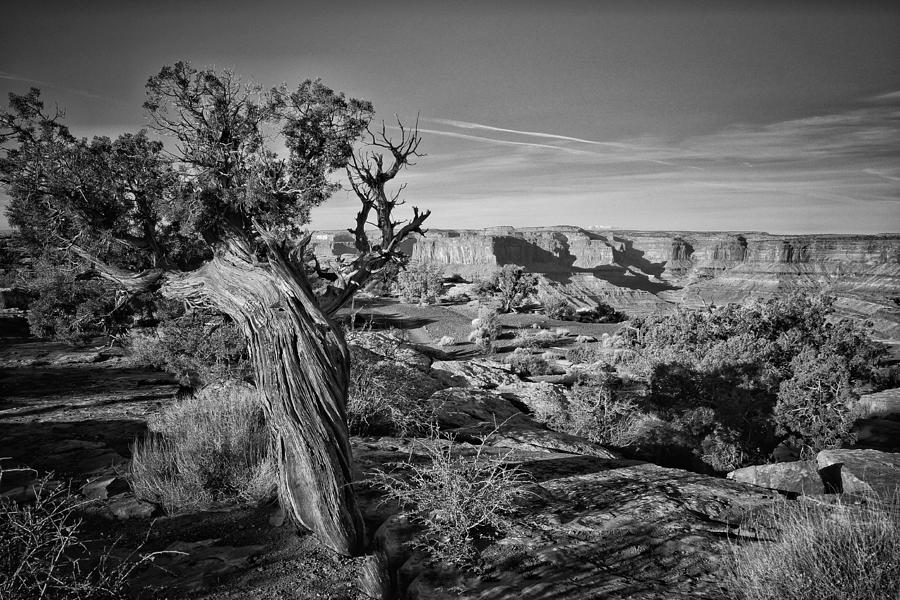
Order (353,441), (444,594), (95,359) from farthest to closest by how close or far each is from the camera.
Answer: (95,359)
(353,441)
(444,594)

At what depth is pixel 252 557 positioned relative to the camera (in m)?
3.39

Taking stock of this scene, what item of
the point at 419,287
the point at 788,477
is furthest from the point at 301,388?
the point at 419,287

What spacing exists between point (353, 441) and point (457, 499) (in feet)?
9.26

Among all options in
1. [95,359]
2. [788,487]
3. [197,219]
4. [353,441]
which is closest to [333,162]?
[197,219]

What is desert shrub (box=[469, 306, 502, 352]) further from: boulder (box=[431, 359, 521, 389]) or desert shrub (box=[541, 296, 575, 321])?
desert shrub (box=[541, 296, 575, 321])

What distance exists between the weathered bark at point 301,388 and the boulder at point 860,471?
16.7 ft

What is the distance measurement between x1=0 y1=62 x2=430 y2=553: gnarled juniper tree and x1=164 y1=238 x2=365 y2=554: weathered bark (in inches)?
0.4

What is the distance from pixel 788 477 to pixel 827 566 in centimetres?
451

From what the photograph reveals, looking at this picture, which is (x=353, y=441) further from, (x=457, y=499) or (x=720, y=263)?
(x=720, y=263)

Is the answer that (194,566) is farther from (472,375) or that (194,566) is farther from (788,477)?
(472,375)

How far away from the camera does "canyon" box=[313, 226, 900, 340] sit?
7406cm

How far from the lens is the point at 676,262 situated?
5650 inches

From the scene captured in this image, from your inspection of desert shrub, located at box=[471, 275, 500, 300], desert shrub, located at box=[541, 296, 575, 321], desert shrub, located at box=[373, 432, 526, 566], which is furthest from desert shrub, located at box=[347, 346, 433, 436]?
Result: desert shrub, located at box=[471, 275, 500, 300]

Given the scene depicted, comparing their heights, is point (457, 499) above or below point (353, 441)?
above
